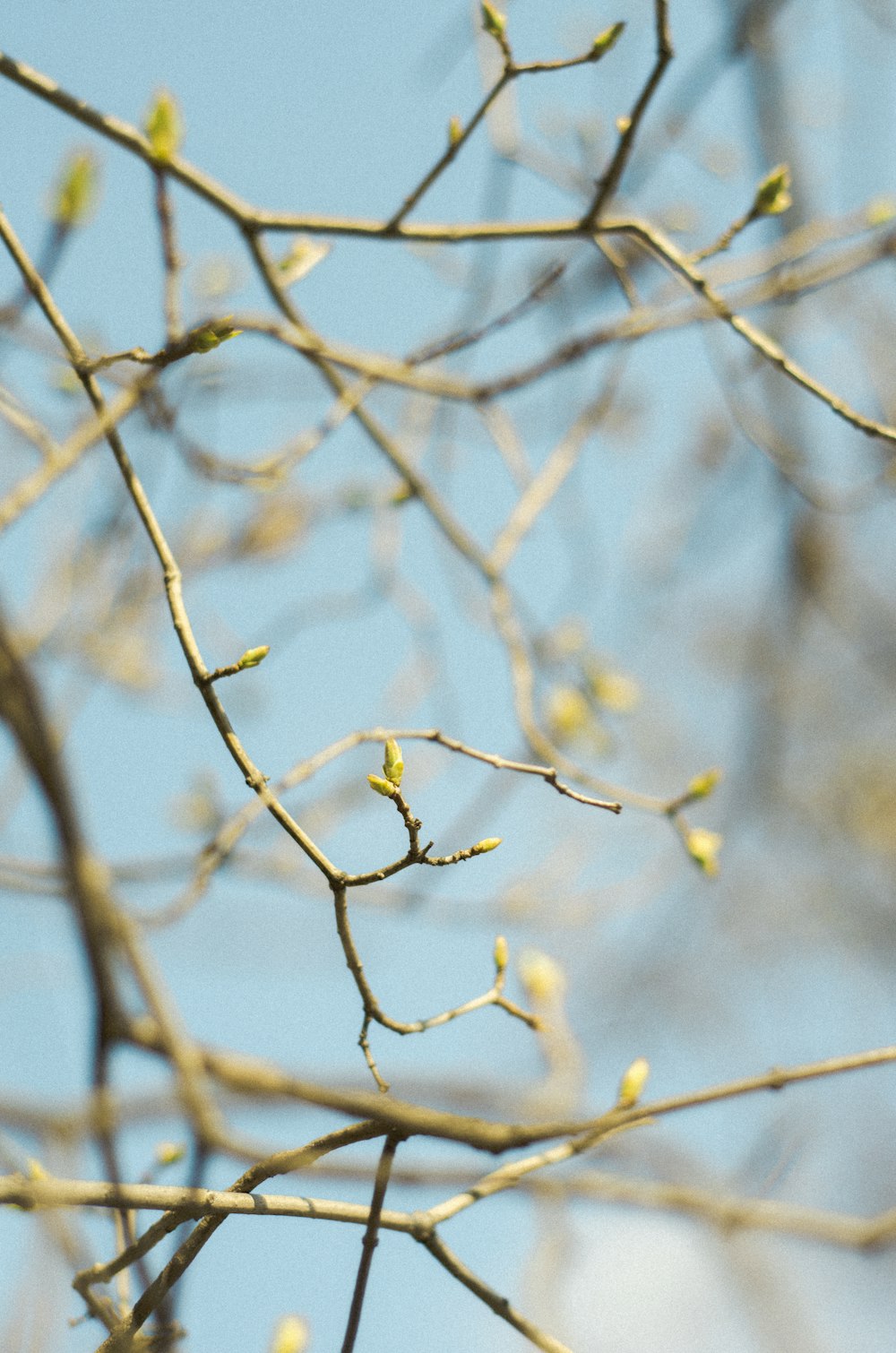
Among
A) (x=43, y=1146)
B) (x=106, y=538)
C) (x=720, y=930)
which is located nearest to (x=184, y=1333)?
(x=43, y=1146)

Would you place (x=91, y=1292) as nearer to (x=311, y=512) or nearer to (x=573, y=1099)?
(x=573, y=1099)

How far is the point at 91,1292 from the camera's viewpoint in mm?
1042

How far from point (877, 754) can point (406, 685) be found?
5809mm

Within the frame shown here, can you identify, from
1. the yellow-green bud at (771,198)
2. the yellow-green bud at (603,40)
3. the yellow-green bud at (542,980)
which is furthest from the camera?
the yellow-green bud at (542,980)

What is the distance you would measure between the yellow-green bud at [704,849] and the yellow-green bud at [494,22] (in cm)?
110

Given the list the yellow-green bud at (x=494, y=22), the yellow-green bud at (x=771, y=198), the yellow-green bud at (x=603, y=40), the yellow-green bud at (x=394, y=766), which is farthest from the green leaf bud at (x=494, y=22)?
the yellow-green bud at (x=394, y=766)

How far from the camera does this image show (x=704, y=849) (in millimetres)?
1612

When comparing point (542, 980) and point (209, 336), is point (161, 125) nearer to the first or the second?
point (209, 336)

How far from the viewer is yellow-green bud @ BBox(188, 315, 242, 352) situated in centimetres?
97

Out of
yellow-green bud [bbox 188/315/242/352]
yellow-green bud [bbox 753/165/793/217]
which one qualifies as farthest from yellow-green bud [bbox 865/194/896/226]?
yellow-green bud [bbox 188/315/242/352]

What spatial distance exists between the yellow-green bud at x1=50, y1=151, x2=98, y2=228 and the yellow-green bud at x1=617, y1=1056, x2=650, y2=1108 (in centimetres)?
142

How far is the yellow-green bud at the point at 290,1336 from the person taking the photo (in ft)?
4.18

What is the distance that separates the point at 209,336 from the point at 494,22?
67 centimetres

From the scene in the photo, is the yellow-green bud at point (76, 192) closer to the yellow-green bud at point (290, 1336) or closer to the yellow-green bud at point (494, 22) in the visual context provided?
the yellow-green bud at point (494, 22)
